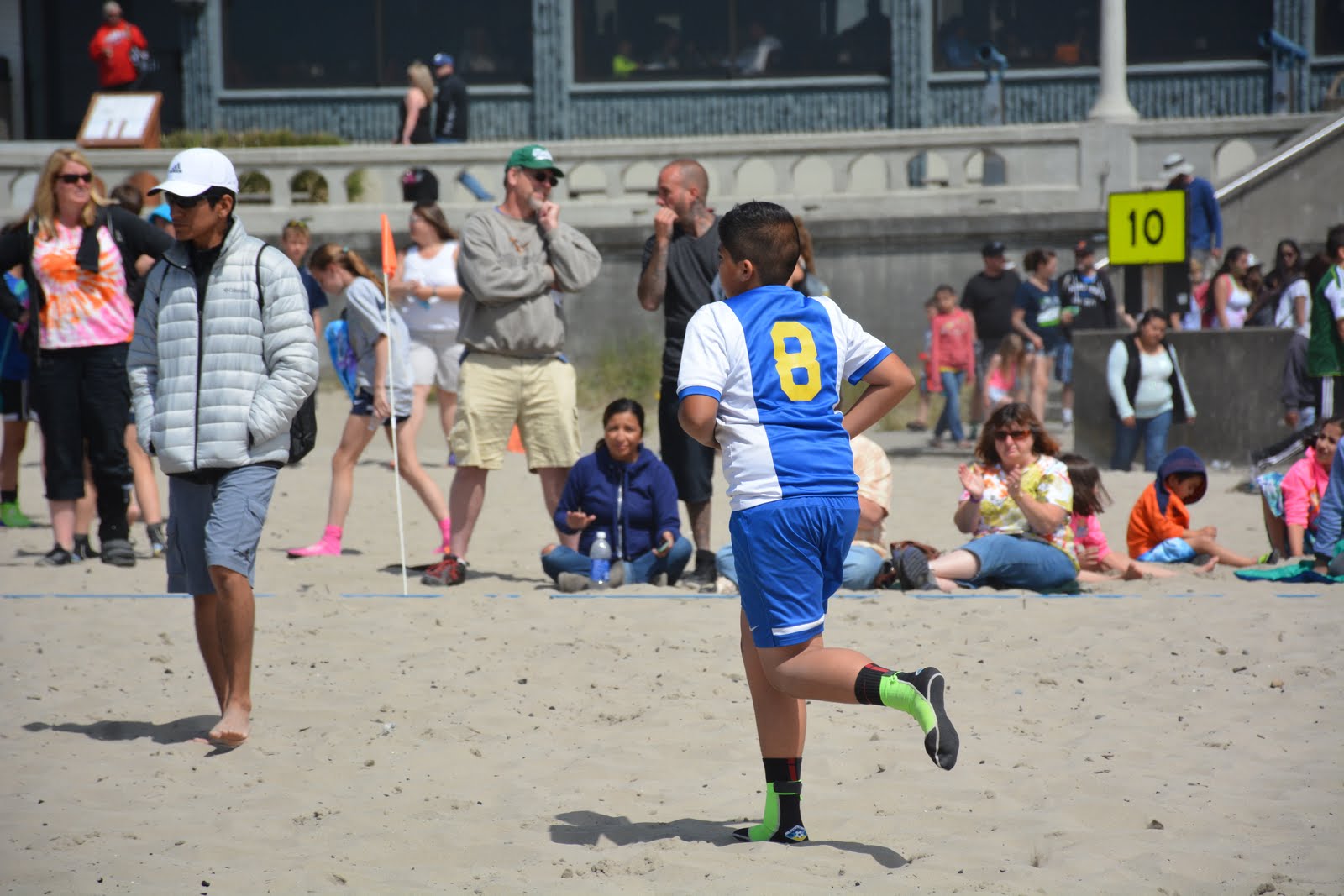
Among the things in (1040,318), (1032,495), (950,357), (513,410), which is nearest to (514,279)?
(513,410)

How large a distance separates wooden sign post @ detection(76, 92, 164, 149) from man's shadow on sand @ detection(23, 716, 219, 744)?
45.3 feet

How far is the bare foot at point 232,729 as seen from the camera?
5.25 metres

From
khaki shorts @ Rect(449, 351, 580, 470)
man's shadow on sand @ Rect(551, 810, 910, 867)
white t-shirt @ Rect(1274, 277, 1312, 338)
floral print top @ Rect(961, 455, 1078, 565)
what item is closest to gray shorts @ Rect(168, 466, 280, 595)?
man's shadow on sand @ Rect(551, 810, 910, 867)

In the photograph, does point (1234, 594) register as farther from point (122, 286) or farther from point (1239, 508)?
point (122, 286)

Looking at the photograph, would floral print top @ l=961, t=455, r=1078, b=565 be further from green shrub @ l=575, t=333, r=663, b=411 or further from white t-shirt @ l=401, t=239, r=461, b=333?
green shrub @ l=575, t=333, r=663, b=411

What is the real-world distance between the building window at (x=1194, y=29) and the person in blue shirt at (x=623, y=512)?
15360mm

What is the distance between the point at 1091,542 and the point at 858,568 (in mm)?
1463

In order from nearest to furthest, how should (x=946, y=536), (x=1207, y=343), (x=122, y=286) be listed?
1. (x=122, y=286)
2. (x=946, y=536)
3. (x=1207, y=343)

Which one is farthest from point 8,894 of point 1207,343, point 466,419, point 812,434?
point 1207,343

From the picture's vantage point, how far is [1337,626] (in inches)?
263

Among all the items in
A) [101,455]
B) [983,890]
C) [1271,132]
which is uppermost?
[1271,132]

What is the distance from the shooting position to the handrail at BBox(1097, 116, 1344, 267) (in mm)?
16969

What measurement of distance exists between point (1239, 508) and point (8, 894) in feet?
29.5

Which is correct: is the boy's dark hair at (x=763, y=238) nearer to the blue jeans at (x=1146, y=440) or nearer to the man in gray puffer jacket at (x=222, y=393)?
the man in gray puffer jacket at (x=222, y=393)
